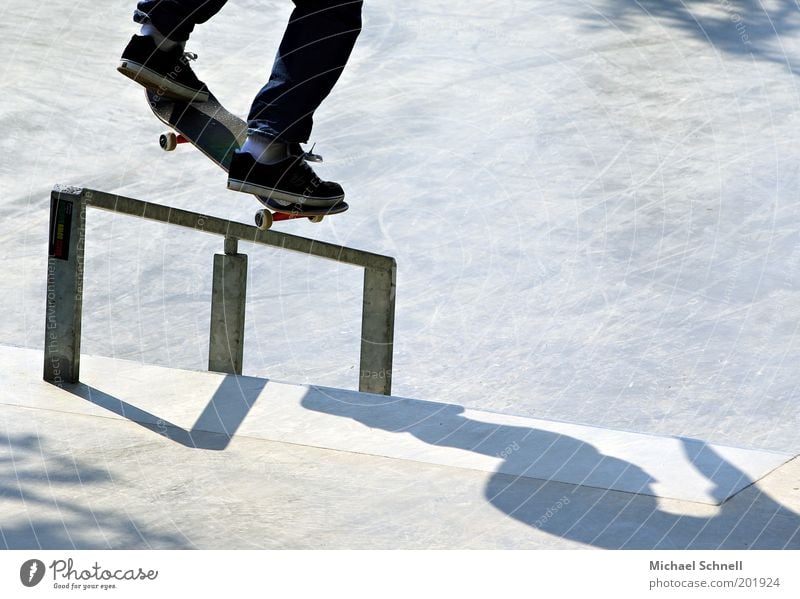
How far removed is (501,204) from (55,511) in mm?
4944

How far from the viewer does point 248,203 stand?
793 centimetres

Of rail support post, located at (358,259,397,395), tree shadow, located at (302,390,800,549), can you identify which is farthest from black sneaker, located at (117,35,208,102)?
tree shadow, located at (302,390,800,549)

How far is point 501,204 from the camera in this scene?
7809mm

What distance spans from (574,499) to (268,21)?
818cm

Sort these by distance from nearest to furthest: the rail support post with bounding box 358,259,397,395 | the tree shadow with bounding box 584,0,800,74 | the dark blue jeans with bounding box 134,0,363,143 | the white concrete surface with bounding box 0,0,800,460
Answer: the dark blue jeans with bounding box 134,0,363,143 → the rail support post with bounding box 358,259,397,395 → the white concrete surface with bounding box 0,0,800,460 → the tree shadow with bounding box 584,0,800,74

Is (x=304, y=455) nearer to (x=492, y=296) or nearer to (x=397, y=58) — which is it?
(x=492, y=296)

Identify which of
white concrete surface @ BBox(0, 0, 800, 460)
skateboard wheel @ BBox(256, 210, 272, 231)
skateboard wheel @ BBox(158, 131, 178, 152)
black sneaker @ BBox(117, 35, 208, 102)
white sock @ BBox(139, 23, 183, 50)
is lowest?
white concrete surface @ BBox(0, 0, 800, 460)

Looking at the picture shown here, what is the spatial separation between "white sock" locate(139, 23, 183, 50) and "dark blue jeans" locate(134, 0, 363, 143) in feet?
0.89

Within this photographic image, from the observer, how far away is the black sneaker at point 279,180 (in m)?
4.35

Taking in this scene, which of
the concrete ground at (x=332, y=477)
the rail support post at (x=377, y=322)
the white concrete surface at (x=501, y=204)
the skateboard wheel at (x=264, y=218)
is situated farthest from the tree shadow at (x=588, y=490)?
the white concrete surface at (x=501, y=204)

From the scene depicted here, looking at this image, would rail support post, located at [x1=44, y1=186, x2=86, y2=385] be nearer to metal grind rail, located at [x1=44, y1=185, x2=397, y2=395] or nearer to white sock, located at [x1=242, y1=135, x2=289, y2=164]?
metal grind rail, located at [x1=44, y1=185, x2=397, y2=395]

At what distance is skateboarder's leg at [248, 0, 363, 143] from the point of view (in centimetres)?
410

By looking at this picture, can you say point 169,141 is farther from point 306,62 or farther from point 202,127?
point 306,62

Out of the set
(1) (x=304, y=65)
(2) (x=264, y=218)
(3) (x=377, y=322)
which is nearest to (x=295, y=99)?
(1) (x=304, y=65)
